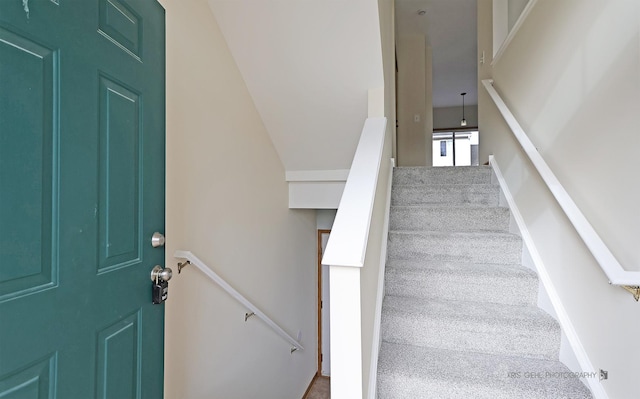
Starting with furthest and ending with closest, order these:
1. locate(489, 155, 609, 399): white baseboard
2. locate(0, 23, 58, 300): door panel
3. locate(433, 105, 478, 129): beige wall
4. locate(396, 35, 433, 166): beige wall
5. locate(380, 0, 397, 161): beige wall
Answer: locate(433, 105, 478, 129): beige wall, locate(396, 35, 433, 166): beige wall, locate(380, 0, 397, 161): beige wall, locate(489, 155, 609, 399): white baseboard, locate(0, 23, 58, 300): door panel

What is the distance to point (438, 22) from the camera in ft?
15.1

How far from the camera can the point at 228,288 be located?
186cm

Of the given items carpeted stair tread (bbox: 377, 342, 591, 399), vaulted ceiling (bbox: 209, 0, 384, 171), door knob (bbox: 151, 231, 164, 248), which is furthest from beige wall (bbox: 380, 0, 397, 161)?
door knob (bbox: 151, 231, 164, 248)

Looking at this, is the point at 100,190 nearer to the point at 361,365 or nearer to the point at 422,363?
the point at 361,365

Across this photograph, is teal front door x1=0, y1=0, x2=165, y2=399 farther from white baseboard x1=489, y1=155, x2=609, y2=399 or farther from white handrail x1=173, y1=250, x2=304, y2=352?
white baseboard x1=489, y1=155, x2=609, y2=399

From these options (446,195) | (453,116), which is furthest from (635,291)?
(453,116)

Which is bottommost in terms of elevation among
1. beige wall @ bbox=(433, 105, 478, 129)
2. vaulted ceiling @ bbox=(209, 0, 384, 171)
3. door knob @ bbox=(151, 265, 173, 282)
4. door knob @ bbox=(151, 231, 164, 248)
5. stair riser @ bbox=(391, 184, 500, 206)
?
door knob @ bbox=(151, 265, 173, 282)

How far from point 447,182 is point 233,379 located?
2357 mm

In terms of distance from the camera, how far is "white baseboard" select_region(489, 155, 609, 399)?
4.24 feet

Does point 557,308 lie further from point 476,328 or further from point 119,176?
point 119,176

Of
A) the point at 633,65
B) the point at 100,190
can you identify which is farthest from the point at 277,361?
the point at 633,65

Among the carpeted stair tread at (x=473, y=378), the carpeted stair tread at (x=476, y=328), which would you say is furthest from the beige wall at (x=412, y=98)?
the carpeted stair tread at (x=473, y=378)

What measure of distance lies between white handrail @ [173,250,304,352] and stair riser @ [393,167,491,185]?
5.44 ft

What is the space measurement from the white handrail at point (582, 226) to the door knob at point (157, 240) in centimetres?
162
